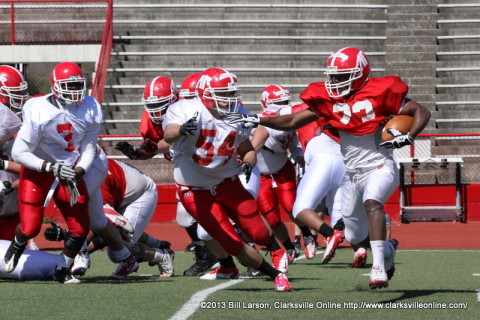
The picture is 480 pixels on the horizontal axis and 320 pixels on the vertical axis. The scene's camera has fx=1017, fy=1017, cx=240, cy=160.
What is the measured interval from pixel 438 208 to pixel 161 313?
10.4m

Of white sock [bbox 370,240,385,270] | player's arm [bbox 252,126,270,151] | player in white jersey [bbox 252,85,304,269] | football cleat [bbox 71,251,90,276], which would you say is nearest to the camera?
white sock [bbox 370,240,385,270]

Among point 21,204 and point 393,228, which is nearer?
point 21,204

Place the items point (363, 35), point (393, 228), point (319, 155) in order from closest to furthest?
point (319, 155), point (393, 228), point (363, 35)

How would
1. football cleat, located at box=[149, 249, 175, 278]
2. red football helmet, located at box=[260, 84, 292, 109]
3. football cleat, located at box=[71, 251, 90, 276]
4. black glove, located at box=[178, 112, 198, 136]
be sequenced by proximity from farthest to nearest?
1. red football helmet, located at box=[260, 84, 292, 109]
2. football cleat, located at box=[149, 249, 175, 278]
3. football cleat, located at box=[71, 251, 90, 276]
4. black glove, located at box=[178, 112, 198, 136]

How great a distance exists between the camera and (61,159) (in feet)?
23.7

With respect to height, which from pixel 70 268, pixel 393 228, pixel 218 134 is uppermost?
pixel 218 134

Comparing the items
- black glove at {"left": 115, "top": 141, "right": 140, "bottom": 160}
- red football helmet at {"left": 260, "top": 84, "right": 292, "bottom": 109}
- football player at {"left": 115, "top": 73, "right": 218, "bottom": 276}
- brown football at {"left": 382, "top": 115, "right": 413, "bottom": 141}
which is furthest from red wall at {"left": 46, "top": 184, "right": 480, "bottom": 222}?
brown football at {"left": 382, "top": 115, "right": 413, "bottom": 141}

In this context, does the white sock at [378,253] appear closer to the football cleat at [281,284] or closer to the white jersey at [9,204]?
the football cleat at [281,284]

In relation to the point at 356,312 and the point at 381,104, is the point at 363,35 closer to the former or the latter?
the point at 381,104

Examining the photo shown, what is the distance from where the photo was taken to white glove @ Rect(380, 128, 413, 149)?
6183 millimetres

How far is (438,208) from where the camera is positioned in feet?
50.3

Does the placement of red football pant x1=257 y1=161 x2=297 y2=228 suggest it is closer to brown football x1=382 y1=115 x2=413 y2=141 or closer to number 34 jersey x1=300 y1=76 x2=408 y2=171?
number 34 jersey x1=300 y1=76 x2=408 y2=171

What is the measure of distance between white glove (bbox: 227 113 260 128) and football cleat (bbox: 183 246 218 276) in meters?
1.98

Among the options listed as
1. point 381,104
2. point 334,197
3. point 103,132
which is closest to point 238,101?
point 381,104
